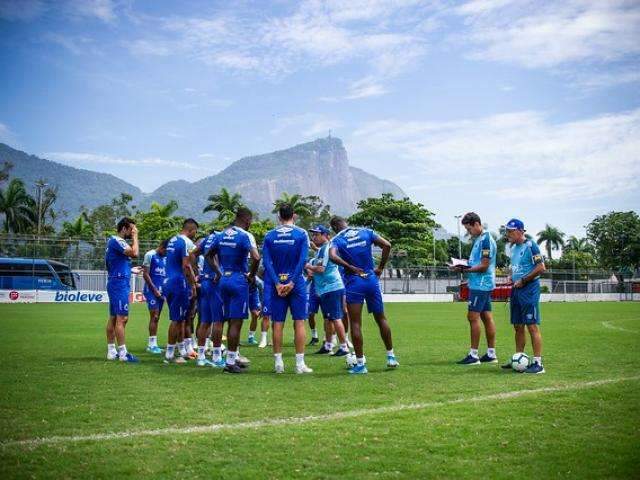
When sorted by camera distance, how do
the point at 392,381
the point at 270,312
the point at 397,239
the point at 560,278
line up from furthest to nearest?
1. the point at 397,239
2. the point at 560,278
3. the point at 270,312
4. the point at 392,381

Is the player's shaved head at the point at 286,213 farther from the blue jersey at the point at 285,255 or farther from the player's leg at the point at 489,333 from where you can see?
the player's leg at the point at 489,333

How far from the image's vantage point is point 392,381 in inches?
340

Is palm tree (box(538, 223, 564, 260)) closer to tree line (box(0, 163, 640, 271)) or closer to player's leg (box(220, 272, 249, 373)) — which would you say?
tree line (box(0, 163, 640, 271))

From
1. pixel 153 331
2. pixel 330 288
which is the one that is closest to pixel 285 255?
pixel 330 288

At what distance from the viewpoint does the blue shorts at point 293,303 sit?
9641 mm

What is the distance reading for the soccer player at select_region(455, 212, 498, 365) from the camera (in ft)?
35.5

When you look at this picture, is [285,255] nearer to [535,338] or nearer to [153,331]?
[535,338]

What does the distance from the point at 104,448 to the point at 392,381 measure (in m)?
4.53

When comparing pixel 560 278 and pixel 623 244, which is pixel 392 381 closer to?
pixel 560 278

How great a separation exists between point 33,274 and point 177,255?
123 ft

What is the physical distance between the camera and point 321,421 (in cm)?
603

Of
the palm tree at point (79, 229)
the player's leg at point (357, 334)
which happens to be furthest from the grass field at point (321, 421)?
the palm tree at point (79, 229)

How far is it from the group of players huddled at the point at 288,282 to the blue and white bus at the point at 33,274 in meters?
36.0

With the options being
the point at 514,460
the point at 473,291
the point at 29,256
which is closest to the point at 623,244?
the point at 29,256
